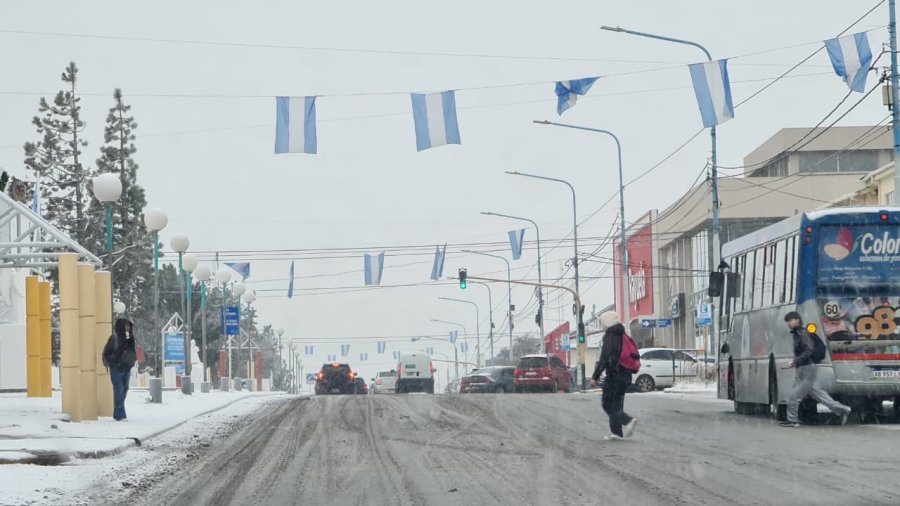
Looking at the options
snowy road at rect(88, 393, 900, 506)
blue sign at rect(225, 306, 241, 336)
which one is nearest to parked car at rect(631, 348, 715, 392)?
blue sign at rect(225, 306, 241, 336)

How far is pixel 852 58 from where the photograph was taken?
28.1 m

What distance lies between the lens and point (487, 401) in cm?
3066

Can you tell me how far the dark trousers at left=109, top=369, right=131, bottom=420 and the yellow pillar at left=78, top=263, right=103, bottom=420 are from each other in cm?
34

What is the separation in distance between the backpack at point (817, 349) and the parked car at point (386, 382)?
5908 cm

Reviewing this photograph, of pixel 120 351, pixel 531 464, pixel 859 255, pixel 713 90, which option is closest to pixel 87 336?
pixel 120 351

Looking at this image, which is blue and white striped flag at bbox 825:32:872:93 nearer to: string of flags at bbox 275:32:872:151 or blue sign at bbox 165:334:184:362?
string of flags at bbox 275:32:872:151

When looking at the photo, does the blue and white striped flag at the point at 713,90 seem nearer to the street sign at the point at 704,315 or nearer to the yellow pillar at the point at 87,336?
the yellow pillar at the point at 87,336

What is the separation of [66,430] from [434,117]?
43.3 feet

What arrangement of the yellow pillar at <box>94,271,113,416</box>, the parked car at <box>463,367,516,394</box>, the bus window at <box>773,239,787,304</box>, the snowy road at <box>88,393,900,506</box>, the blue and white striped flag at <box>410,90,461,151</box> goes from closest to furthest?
1. the snowy road at <box>88,393,900,506</box>
2. the bus window at <box>773,239,787,304</box>
3. the yellow pillar at <box>94,271,113,416</box>
4. the blue and white striped flag at <box>410,90,461,151</box>
5. the parked car at <box>463,367,516,394</box>

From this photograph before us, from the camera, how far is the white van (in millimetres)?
69000

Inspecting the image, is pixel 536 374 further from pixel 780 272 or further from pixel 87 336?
pixel 87 336

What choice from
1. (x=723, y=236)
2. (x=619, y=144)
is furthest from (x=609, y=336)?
(x=723, y=236)

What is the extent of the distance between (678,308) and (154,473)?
6586 centimetres

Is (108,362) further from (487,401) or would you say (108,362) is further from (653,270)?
(653,270)
